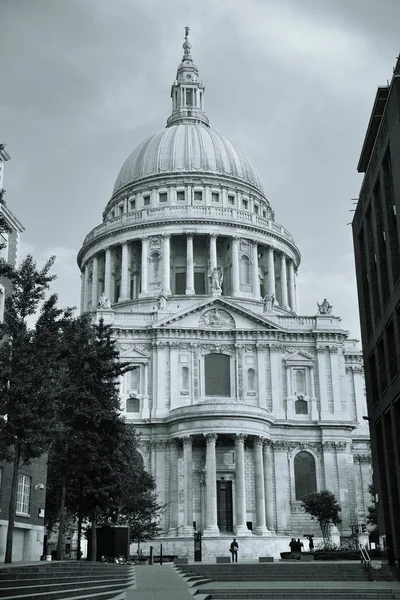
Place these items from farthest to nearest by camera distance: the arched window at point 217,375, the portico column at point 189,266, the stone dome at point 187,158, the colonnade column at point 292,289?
the stone dome at point 187,158 → the colonnade column at point 292,289 → the portico column at point 189,266 → the arched window at point 217,375

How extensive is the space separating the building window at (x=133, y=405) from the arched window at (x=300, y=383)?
46.3ft

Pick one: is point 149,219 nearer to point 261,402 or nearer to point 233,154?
point 233,154

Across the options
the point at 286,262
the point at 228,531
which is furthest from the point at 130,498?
the point at 286,262

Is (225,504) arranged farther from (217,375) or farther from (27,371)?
(27,371)

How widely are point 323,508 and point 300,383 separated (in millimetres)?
14002

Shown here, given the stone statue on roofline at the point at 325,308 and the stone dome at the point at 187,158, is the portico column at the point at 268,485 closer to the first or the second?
the stone statue on roofline at the point at 325,308

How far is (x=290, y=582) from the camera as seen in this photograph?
32.4 meters

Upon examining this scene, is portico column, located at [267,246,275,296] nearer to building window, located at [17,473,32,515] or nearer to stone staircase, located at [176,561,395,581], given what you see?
building window, located at [17,473,32,515]

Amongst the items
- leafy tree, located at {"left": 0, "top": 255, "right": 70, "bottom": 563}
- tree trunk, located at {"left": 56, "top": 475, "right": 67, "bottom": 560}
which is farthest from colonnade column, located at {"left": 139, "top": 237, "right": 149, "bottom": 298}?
leafy tree, located at {"left": 0, "top": 255, "right": 70, "bottom": 563}

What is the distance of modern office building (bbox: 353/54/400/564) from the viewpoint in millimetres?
32406

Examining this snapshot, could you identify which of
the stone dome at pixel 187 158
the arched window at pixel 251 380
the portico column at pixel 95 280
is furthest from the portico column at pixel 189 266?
the arched window at pixel 251 380

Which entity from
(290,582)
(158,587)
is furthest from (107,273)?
(158,587)

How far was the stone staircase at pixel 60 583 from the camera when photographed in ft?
67.0

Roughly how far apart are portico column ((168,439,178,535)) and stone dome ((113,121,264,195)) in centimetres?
3890
